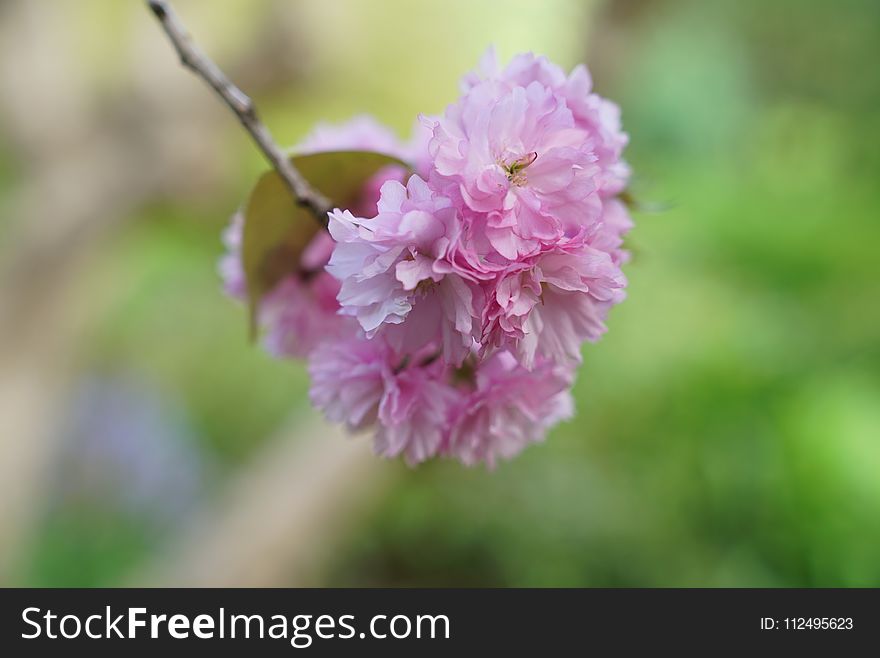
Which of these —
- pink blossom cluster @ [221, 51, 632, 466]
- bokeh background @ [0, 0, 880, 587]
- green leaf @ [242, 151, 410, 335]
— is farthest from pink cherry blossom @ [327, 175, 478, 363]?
bokeh background @ [0, 0, 880, 587]

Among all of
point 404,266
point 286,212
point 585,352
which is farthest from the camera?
point 585,352

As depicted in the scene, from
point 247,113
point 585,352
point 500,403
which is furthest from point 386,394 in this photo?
point 585,352

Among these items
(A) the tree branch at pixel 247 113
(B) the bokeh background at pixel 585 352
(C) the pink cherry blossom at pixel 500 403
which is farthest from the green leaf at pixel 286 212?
(B) the bokeh background at pixel 585 352

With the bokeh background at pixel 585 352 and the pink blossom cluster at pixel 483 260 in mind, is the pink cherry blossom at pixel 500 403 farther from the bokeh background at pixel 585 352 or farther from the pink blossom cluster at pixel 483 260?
the bokeh background at pixel 585 352

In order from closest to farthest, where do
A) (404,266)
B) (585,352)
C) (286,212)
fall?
(404,266)
(286,212)
(585,352)

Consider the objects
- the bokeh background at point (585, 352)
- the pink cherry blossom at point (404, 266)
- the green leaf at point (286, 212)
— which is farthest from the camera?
the bokeh background at point (585, 352)

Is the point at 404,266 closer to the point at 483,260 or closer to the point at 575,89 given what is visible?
the point at 483,260

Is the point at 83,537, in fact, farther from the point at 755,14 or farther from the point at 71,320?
the point at 755,14

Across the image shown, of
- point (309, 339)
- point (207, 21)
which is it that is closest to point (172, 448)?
point (207, 21)
